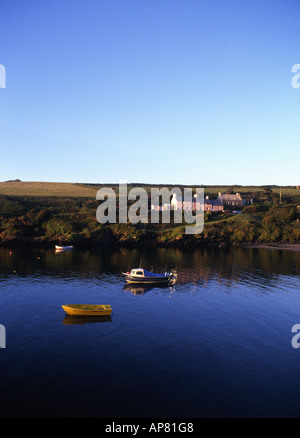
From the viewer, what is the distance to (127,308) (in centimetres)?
4675

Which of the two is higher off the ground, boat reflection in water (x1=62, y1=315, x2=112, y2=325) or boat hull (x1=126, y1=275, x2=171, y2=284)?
boat hull (x1=126, y1=275, x2=171, y2=284)

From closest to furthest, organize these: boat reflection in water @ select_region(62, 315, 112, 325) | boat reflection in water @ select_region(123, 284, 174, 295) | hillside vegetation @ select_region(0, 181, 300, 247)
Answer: boat reflection in water @ select_region(62, 315, 112, 325)
boat reflection in water @ select_region(123, 284, 174, 295)
hillside vegetation @ select_region(0, 181, 300, 247)

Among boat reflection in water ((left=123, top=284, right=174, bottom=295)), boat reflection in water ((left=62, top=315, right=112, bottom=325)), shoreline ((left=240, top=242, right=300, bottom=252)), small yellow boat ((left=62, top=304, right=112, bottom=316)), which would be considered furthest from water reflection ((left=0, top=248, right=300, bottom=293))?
boat reflection in water ((left=62, top=315, right=112, bottom=325))

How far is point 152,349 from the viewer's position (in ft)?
108

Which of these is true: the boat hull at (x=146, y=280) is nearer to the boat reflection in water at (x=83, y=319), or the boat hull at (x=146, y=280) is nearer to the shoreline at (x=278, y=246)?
the boat reflection in water at (x=83, y=319)

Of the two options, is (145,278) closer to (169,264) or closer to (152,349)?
(169,264)

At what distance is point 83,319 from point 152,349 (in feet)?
42.3

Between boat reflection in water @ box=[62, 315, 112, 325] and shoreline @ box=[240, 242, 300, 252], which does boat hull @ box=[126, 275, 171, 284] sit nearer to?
boat reflection in water @ box=[62, 315, 112, 325]

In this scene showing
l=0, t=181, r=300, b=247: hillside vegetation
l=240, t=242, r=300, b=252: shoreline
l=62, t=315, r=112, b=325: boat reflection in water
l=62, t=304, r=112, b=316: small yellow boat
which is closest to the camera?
l=62, t=315, r=112, b=325: boat reflection in water

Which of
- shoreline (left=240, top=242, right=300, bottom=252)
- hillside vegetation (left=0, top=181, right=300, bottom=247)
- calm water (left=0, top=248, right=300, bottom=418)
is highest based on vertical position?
hillside vegetation (left=0, top=181, right=300, bottom=247)

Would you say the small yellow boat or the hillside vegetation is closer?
the small yellow boat

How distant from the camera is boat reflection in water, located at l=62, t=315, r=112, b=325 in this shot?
40.8 metres

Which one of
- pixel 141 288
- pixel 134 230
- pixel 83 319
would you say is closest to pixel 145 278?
pixel 141 288

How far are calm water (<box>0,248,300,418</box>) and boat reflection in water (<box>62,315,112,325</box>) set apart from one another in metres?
0.37
